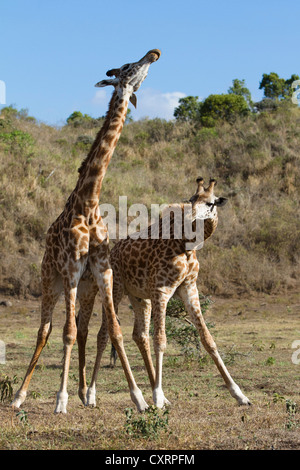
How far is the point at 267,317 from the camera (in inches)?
545

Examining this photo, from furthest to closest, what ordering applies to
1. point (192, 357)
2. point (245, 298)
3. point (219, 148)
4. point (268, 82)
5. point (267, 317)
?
1. point (268, 82)
2. point (219, 148)
3. point (245, 298)
4. point (267, 317)
5. point (192, 357)

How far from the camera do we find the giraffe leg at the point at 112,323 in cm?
542

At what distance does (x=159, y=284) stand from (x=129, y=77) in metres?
2.03

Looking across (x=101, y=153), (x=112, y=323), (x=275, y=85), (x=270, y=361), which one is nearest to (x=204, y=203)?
(x=101, y=153)

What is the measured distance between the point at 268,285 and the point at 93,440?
11957mm

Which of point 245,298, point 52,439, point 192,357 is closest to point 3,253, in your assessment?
point 245,298

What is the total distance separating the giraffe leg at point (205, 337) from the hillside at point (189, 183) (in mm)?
9175

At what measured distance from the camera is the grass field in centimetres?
434

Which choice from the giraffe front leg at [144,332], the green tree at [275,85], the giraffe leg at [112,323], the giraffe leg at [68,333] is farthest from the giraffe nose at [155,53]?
the green tree at [275,85]

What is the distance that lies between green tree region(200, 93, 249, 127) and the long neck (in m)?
20.5

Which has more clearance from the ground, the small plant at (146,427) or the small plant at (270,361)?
the small plant at (146,427)

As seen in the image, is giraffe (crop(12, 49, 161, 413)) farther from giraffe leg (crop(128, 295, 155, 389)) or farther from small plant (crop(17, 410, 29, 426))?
giraffe leg (crop(128, 295, 155, 389))

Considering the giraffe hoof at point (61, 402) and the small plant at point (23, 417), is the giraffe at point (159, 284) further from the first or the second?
the small plant at point (23, 417)
